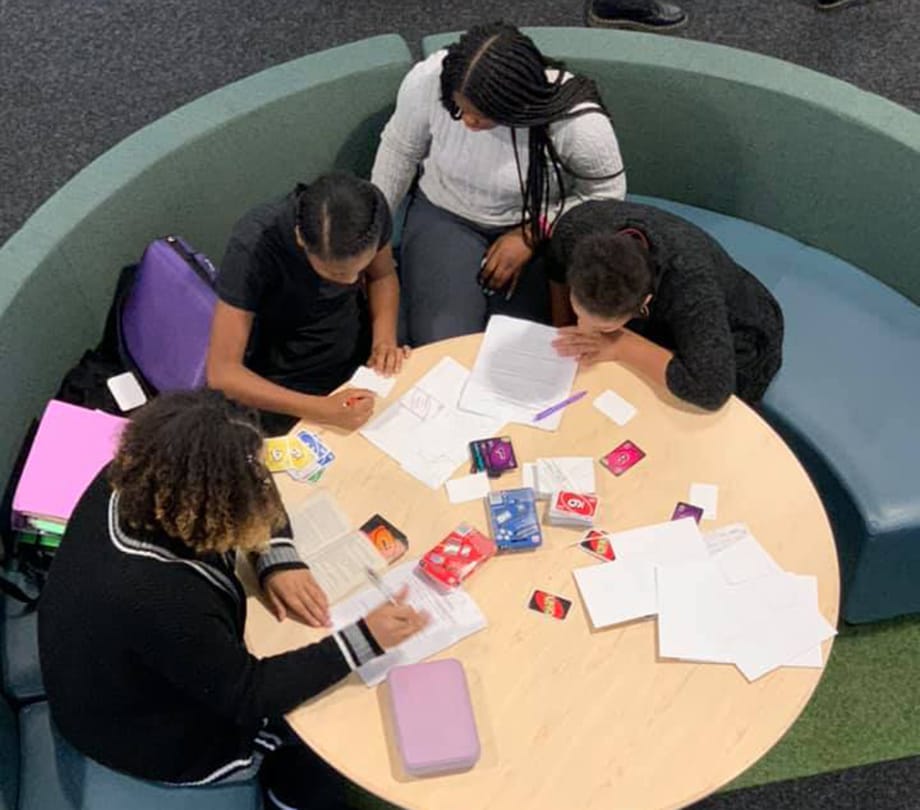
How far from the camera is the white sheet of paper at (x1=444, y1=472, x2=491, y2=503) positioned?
226 cm

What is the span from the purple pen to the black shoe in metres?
2.33

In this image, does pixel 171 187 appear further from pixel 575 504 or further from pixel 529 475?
pixel 575 504

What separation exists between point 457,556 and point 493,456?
259 millimetres

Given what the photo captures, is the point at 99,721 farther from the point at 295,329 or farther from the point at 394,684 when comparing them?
the point at 295,329

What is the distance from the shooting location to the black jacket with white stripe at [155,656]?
1744 mm

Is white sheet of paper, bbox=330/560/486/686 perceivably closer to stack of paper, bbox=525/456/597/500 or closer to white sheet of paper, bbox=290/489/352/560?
white sheet of paper, bbox=290/489/352/560

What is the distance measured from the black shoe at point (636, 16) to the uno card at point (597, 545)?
106 inches

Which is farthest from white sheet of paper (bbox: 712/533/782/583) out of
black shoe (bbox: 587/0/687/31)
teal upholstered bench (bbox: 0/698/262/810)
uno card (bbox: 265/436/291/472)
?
black shoe (bbox: 587/0/687/31)

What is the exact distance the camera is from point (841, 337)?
2820 millimetres

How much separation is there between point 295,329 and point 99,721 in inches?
42.8

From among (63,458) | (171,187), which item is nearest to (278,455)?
(63,458)

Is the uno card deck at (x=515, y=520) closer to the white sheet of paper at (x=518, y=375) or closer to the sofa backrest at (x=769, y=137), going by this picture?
the white sheet of paper at (x=518, y=375)

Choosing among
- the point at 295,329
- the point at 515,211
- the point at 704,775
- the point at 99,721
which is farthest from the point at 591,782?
the point at 515,211

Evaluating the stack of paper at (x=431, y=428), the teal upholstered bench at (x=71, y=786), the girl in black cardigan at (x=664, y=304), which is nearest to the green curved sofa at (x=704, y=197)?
the girl in black cardigan at (x=664, y=304)
